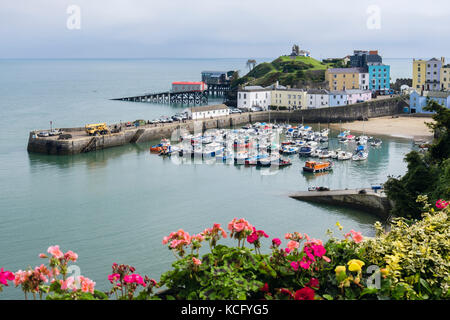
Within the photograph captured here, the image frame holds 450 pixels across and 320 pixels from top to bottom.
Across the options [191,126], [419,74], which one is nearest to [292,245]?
[191,126]

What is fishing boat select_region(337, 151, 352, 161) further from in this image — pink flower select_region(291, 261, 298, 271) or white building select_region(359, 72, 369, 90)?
white building select_region(359, 72, 369, 90)

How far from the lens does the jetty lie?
19297 mm


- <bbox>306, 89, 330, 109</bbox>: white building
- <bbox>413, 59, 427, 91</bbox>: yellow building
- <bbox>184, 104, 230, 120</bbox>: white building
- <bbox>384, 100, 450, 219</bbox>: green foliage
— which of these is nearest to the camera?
<bbox>384, 100, 450, 219</bbox>: green foliage

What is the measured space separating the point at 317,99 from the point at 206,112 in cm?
1280

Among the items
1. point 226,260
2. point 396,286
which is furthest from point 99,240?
point 396,286

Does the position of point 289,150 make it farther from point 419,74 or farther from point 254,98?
point 419,74

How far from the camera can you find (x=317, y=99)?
52.9 metres

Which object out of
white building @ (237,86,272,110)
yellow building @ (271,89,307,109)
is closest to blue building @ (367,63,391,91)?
yellow building @ (271,89,307,109)

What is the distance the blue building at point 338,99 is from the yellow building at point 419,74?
41.3ft

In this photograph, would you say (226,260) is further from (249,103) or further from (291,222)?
(249,103)

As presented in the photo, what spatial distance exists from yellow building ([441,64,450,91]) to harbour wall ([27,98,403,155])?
762cm

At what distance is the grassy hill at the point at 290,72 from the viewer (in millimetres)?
64938

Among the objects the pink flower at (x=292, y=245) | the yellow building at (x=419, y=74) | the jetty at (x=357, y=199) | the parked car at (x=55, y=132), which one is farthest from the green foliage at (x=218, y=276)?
the yellow building at (x=419, y=74)

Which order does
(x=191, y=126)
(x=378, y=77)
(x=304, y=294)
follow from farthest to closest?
(x=378, y=77) → (x=191, y=126) → (x=304, y=294)
